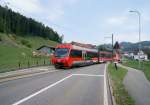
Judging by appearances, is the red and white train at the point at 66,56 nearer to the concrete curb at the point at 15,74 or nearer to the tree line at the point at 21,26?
the concrete curb at the point at 15,74

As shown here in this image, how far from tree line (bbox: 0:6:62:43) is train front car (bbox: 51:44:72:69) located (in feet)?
349

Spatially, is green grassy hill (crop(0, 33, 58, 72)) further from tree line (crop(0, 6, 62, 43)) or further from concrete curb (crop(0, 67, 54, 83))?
tree line (crop(0, 6, 62, 43))

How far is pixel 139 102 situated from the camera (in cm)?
1173

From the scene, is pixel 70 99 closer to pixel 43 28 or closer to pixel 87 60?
pixel 87 60

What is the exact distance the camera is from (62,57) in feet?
126

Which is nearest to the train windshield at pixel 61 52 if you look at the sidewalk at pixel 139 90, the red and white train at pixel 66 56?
the red and white train at pixel 66 56

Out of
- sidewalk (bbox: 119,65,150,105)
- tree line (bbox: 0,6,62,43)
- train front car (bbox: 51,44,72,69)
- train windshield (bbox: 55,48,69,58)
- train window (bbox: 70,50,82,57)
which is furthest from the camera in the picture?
tree line (bbox: 0,6,62,43)

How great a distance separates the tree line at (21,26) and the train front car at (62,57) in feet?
349

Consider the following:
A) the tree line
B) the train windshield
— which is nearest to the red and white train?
the train windshield

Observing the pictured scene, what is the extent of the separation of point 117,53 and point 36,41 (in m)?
136

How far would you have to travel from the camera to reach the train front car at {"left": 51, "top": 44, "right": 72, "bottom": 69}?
38.2 m

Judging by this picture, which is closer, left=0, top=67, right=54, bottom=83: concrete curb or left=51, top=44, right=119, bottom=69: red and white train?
left=0, top=67, right=54, bottom=83: concrete curb

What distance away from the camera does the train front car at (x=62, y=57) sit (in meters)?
38.2

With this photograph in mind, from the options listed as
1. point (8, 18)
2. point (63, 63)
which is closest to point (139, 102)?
point (63, 63)
